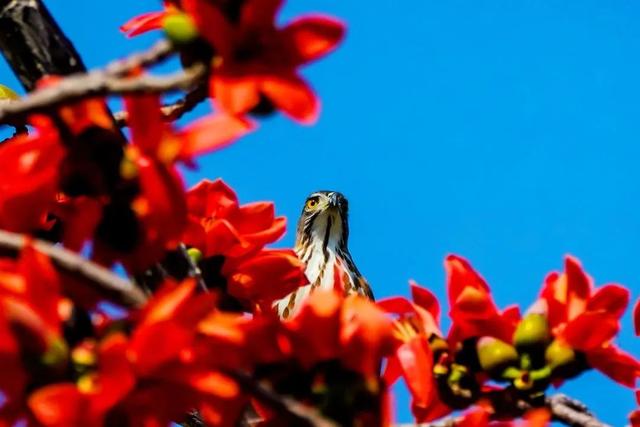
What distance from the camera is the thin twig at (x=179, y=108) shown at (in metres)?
2.03

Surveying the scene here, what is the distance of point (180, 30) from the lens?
1.61 metres

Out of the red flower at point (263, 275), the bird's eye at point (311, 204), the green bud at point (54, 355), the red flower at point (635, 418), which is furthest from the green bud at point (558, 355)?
the bird's eye at point (311, 204)

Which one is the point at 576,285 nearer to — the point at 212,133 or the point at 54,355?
the point at 212,133

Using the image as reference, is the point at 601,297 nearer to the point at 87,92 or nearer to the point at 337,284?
the point at 87,92

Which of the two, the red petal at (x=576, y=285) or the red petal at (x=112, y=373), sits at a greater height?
the red petal at (x=576, y=285)

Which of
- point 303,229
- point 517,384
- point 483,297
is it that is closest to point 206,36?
point 483,297

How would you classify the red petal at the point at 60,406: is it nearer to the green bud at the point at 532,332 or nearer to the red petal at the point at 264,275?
the green bud at the point at 532,332

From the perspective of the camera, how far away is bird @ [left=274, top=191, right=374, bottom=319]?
368 inches

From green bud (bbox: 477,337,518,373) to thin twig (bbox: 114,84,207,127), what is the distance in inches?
26.1

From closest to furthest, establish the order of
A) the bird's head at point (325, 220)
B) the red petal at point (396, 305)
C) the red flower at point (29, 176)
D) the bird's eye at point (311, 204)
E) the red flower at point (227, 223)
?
1. the red flower at point (29, 176)
2. the red petal at point (396, 305)
3. the red flower at point (227, 223)
4. the bird's head at point (325, 220)
5. the bird's eye at point (311, 204)

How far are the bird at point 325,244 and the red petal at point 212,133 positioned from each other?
6.74m

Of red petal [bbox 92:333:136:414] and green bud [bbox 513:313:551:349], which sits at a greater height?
green bud [bbox 513:313:551:349]

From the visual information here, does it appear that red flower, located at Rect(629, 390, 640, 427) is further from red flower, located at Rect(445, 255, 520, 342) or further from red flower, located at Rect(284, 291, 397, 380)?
red flower, located at Rect(284, 291, 397, 380)

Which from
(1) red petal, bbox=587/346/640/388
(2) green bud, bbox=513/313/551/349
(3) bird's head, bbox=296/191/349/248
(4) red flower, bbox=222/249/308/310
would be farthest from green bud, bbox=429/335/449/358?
(3) bird's head, bbox=296/191/349/248
